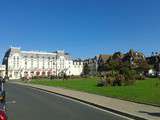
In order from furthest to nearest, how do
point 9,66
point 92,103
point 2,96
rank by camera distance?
point 9,66, point 92,103, point 2,96

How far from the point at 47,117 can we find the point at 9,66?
183 m

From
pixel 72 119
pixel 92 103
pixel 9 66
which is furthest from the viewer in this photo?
pixel 9 66

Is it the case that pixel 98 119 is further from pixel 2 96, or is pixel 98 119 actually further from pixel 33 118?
pixel 2 96

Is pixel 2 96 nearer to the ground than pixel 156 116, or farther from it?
farther from it

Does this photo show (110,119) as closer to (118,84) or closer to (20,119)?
(20,119)

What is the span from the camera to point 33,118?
15375 mm

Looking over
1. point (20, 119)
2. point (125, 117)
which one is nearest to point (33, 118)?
point (20, 119)

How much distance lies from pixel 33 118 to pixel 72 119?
5.33 ft

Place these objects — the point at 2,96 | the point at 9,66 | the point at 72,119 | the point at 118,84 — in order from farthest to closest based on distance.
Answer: the point at 9,66 < the point at 118,84 < the point at 72,119 < the point at 2,96

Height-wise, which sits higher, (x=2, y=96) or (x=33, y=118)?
(x=2, y=96)

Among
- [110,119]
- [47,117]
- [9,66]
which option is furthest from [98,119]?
[9,66]

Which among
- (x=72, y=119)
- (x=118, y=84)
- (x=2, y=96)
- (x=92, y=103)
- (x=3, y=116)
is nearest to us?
(x=3, y=116)

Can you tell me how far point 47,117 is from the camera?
15.8 metres

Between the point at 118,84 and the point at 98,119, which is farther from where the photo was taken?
the point at 118,84
